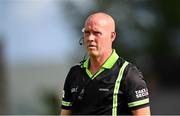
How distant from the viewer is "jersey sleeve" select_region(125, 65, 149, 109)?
246 cm

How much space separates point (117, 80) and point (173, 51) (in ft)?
27.4

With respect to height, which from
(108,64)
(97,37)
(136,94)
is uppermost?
(97,37)

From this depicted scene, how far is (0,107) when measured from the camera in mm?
9789

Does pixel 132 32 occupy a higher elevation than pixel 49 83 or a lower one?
higher

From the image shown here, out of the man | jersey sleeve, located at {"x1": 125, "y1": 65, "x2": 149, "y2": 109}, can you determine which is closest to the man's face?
the man

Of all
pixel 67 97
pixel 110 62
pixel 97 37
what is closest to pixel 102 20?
pixel 97 37

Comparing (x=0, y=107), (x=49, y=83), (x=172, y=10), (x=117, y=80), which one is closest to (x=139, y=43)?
(x=172, y=10)

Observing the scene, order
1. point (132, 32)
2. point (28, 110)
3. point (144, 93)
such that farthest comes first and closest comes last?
1. point (132, 32)
2. point (28, 110)
3. point (144, 93)

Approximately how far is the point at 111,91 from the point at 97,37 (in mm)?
273

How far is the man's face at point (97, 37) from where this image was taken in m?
2.49

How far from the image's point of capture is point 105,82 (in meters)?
2.51

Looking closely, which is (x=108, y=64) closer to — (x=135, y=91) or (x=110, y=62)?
(x=110, y=62)

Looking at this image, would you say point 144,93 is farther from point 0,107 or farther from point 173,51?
point 173,51

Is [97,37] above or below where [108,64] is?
above
